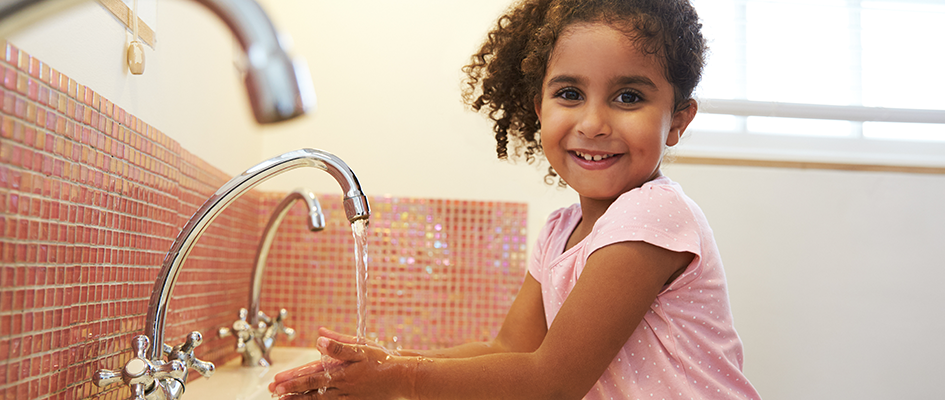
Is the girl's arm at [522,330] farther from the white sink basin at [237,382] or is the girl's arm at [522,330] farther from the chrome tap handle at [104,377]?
the chrome tap handle at [104,377]

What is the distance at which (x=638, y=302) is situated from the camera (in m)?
0.77

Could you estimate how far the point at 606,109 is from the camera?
0.89 m

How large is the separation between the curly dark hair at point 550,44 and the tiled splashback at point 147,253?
1.64 ft

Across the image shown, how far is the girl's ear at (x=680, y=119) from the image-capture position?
3.23 feet

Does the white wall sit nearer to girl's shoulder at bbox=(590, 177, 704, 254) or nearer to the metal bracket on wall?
the metal bracket on wall

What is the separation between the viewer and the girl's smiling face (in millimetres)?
878

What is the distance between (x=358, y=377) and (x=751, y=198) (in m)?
1.28

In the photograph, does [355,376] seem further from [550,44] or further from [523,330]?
[550,44]

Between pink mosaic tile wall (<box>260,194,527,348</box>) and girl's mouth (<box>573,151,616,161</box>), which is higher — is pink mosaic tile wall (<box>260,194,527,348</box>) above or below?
below

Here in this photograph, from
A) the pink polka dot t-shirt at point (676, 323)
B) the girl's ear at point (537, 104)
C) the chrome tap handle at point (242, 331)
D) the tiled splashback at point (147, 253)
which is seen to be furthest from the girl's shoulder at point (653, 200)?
the chrome tap handle at point (242, 331)

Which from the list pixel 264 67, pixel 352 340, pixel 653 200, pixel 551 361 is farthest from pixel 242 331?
pixel 264 67

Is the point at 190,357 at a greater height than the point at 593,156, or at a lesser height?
lesser

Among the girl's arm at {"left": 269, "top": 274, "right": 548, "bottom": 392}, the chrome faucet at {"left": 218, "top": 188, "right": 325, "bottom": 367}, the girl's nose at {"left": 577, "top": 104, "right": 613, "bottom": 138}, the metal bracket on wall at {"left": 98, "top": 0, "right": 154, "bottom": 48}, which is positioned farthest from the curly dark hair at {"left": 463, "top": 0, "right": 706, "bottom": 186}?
the metal bracket on wall at {"left": 98, "top": 0, "right": 154, "bottom": 48}

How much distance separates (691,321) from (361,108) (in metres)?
1.12
